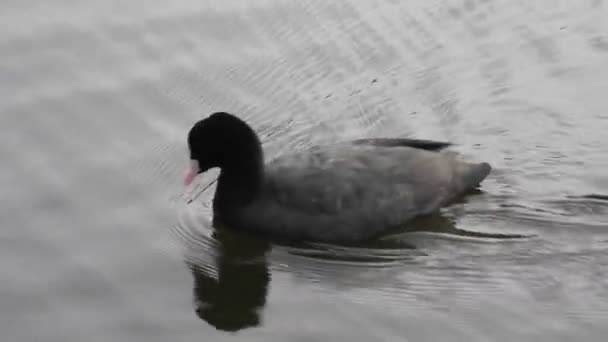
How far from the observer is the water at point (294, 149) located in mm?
7887

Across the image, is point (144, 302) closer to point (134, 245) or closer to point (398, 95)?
point (134, 245)

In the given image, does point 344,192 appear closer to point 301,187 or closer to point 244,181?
point 301,187

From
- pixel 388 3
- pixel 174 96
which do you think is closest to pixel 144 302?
pixel 174 96

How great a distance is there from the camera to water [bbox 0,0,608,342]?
7887 millimetres

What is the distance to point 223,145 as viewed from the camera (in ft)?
29.3

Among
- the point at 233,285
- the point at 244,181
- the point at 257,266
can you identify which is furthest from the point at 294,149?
the point at 233,285

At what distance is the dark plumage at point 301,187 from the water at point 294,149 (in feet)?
0.59

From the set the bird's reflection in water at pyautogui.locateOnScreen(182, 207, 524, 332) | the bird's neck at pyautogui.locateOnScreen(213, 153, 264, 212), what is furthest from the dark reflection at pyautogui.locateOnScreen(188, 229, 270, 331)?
the bird's neck at pyautogui.locateOnScreen(213, 153, 264, 212)

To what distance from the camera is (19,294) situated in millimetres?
8008

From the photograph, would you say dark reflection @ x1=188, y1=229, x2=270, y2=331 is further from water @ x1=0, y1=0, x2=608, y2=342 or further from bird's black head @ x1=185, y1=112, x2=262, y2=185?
bird's black head @ x1=185, y1=112, x2=262, y2=185

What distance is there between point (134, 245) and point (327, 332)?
1.83 meters

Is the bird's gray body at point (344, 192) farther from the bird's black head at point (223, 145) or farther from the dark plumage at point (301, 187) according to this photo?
the bird's black head at point (223, 145)

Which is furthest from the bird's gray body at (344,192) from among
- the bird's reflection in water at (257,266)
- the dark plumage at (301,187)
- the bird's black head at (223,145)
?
the bird's black head at (223,145)

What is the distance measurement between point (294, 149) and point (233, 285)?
200cm
